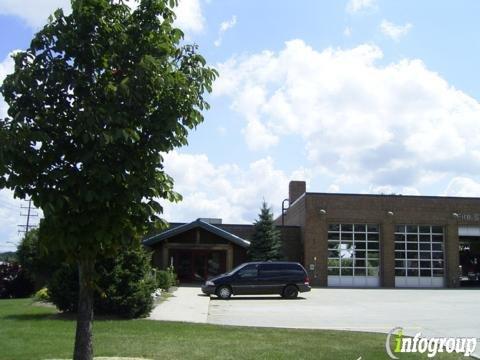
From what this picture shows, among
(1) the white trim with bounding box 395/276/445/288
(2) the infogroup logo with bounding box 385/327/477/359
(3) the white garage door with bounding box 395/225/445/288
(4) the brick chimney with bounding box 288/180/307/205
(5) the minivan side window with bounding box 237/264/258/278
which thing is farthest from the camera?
(4) the brick chimney with bounding box 288/180/307/205

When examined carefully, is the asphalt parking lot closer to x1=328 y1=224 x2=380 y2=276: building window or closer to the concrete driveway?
the concrete driveway

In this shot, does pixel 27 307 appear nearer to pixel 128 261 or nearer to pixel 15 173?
pixel 128 261

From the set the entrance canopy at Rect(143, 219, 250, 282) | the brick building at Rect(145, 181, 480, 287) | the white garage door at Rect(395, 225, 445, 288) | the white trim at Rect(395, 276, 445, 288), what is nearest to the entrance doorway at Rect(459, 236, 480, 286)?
the brick building at Rect(145, 181, 480, 287)

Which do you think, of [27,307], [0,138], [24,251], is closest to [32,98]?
[0,138]

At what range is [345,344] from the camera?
11352 millimetres

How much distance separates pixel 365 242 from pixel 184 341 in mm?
32309

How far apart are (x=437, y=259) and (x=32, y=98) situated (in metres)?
40.3

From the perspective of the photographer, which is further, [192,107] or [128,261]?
[128,261]

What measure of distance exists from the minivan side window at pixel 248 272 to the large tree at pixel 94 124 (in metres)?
20.4

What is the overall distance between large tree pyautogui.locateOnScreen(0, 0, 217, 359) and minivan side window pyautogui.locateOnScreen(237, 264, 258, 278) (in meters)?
20.4

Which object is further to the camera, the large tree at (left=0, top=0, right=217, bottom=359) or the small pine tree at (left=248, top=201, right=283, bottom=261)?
the small pine tree at (left=248, top=201, right=283, bottom=261)

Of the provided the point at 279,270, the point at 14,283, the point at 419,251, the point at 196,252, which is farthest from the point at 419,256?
the point at 14,283

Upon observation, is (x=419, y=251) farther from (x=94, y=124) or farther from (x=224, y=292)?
(x=94, y=124)

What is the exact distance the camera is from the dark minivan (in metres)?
27.1
